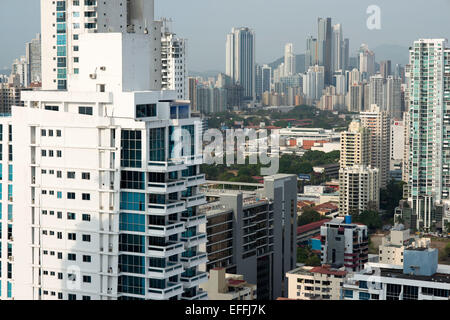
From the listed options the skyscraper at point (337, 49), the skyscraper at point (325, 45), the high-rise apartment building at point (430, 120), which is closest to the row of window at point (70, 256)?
the high-rise apartment building at point (430, 120)

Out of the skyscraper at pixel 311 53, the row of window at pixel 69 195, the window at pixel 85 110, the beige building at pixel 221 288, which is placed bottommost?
the beige building at pixel 221 288

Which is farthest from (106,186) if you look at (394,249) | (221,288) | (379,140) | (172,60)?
(379,140)

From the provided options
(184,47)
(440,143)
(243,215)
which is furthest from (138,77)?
(440,143)

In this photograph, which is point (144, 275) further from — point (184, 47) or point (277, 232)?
point (184, 47)

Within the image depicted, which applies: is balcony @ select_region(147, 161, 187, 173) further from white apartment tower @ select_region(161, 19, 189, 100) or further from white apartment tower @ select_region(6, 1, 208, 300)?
white apartment tower @ select_region(161, 19, 189, 100)

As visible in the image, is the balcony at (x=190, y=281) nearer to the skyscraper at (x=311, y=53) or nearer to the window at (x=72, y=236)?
the window at (x=72, y=236)

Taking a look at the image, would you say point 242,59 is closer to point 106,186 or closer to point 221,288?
point 221,288
